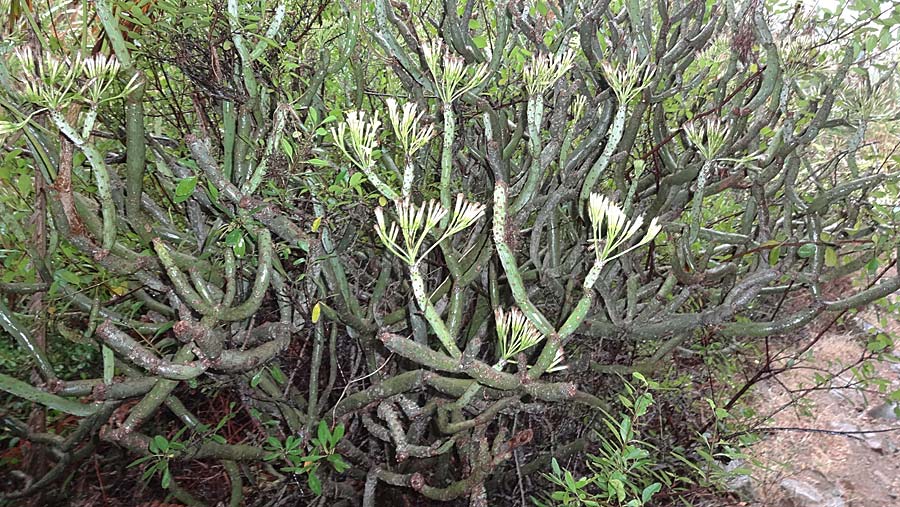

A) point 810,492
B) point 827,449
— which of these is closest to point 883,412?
point 827,449

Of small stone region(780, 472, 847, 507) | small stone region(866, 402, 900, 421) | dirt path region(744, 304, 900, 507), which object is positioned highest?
small stone region(866, 402, 900, 421)

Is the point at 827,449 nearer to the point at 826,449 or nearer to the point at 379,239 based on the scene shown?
the point at 826,449

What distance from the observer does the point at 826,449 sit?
2.71 metres

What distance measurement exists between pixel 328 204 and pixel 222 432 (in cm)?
125

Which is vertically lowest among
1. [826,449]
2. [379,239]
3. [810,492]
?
[810,492]

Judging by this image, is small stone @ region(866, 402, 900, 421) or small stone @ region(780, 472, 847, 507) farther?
small stone @ region(866, 402, 900, 421)

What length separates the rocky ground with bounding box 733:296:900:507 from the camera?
7.90ft

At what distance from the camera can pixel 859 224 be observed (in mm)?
2184

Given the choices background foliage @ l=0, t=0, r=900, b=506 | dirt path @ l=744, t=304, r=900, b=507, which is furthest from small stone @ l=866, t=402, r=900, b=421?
background foliage @ l=0, t=0, r=900, b=506

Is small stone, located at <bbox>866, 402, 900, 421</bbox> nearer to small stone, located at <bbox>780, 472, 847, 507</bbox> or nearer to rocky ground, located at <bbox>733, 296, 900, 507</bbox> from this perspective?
rocky ground, located at <bbox>733, 296, 900, 507</bbox>

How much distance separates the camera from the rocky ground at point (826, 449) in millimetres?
2408

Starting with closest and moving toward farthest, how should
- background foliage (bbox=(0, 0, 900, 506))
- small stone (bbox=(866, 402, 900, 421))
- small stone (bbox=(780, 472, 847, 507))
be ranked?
background foliage (bbox=(0, 0, 900, 506))
small stone (bbox=(780, 472, 847, 507))
small stone (bbox=(866, 402, 900, 421))

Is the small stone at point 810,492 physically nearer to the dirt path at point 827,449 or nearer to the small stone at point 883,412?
the dirt path at point 827,449

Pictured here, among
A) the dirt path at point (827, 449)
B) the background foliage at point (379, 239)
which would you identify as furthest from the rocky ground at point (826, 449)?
the background foliage at point (379, 239)
